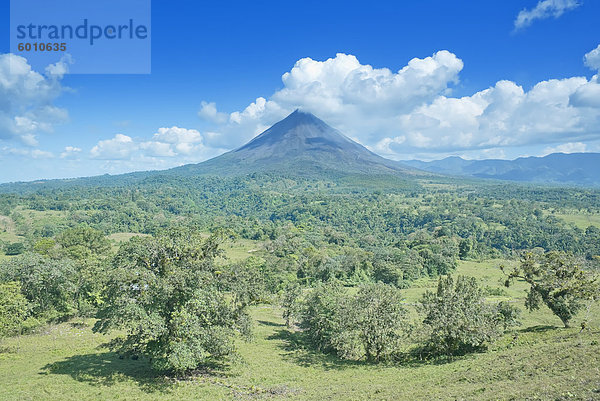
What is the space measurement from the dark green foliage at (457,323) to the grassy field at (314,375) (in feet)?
4.65

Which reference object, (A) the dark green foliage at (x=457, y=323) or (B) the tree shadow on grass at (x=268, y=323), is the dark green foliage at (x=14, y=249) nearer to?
(B) the tree shadow on grass at (x=268, y=323)

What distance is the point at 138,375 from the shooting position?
23391mm

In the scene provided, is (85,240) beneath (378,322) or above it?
above

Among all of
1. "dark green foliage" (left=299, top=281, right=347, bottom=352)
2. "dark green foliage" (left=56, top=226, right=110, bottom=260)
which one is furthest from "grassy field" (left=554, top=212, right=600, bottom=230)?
"dark green foliage" (left=56, top=226, right=110, bottom=260)

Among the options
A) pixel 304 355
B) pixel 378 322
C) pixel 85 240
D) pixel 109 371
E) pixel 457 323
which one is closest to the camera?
pixel 109 371

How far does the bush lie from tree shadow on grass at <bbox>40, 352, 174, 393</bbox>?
1984cm

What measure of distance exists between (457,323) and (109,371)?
84.8ft

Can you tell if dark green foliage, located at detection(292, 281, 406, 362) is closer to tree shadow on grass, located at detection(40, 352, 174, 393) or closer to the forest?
the forest

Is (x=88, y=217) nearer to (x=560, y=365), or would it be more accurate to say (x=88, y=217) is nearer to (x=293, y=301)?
(x=293, y=301)

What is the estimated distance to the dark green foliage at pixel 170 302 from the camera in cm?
2009

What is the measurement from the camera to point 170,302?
69.7 ft

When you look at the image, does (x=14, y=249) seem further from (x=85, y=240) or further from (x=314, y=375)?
(x=314, y=375)

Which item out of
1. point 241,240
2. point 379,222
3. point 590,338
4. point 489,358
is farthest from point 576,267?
point 379,222

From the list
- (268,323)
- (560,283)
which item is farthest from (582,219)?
(268,323)
